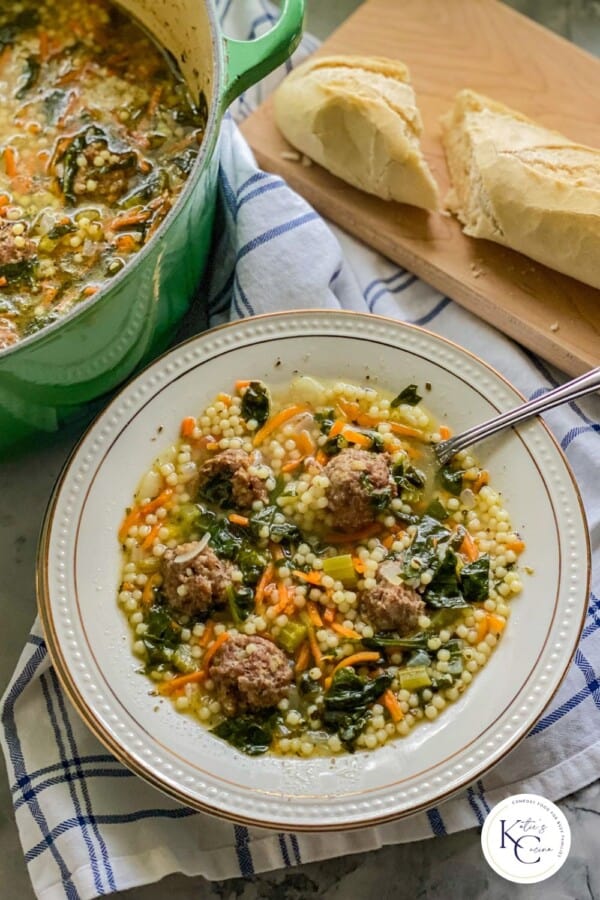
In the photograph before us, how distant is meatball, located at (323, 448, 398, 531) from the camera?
279cm

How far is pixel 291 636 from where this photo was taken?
8.91ft

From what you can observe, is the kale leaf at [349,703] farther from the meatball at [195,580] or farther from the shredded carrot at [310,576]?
the meatball at [195,580]

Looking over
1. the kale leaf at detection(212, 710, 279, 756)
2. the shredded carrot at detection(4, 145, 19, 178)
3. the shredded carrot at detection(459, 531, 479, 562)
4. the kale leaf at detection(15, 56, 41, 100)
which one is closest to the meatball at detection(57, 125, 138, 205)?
the shredded carrot at detection(4, 145, 19, 178)

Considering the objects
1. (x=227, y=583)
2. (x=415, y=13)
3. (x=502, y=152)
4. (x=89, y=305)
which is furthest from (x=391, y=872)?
(x=415, y=13)

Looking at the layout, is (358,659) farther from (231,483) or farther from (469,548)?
(231,483)

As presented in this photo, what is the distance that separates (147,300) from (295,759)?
1.28m

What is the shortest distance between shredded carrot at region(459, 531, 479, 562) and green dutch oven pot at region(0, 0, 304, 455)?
1.08 metres

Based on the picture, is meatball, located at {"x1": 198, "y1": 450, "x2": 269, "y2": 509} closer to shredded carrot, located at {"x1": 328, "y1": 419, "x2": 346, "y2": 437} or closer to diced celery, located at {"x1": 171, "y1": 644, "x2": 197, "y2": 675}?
shredded carrot, located at {"x1": 328, "y1": 419, "x2": 346, "y2": 437}

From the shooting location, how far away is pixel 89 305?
2533 millimetres

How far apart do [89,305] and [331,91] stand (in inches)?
51.9

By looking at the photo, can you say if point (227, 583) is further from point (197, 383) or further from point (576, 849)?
point (576, 849)

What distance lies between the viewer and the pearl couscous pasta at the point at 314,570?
8.68ft

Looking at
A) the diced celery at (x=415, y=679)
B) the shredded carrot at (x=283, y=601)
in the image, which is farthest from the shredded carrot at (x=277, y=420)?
the diced celery at (x=415, y=679)

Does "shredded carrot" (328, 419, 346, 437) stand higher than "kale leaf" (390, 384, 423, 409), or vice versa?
"shredded carrot" (328, 419, 346, 437)
